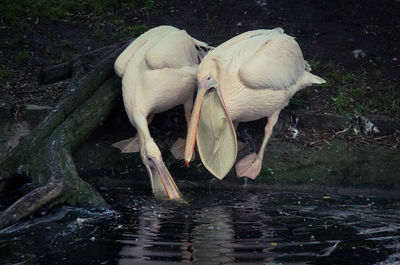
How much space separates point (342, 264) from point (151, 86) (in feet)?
7.33

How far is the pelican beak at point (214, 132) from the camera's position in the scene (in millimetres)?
4617

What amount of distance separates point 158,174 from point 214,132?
1.67ft

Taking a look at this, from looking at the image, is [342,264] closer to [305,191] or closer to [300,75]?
[305,191]

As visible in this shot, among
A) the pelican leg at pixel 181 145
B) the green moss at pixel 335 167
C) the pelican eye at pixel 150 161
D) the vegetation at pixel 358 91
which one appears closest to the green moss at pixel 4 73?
the pelican leg at pixel 181 145

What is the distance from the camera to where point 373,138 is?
525 cm

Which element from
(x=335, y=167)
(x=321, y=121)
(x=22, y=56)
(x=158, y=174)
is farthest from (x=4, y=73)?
(x=335, y=167)

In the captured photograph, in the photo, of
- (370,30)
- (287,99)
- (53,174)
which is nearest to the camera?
(53,174)

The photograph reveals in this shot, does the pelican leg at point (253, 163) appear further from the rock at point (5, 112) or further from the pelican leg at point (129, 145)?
the rock at point (5, 112)

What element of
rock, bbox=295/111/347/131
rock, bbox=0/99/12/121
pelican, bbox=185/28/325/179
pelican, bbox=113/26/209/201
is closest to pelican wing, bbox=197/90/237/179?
pelican, bbox=185/28/325/179

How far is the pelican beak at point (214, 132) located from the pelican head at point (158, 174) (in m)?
0.31

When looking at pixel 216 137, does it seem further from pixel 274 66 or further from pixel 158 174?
pixel 274 66

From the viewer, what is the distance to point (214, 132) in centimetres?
468

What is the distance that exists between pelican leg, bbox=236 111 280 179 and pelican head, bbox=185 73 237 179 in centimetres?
27

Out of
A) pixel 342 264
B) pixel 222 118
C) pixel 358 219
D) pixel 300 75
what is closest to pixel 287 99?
pixel 300 75
